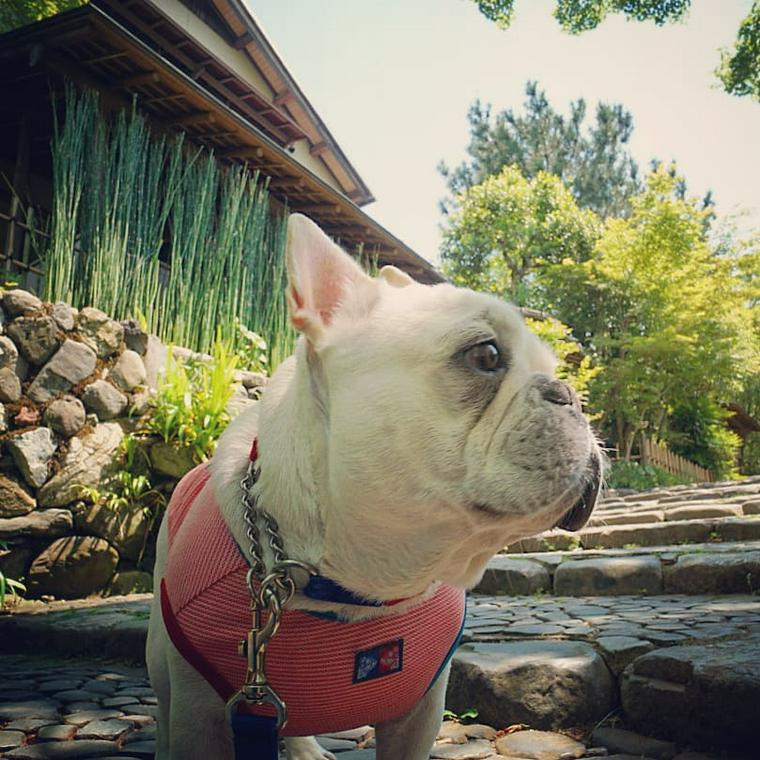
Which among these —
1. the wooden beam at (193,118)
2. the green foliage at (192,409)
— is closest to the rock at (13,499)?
the green foliage at (192,409)

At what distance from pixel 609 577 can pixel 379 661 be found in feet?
11.4

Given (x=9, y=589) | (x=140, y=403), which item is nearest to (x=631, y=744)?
(x=9, y=589)

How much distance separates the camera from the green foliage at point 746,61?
1182 cm

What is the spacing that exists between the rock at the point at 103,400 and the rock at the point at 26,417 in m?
0.42

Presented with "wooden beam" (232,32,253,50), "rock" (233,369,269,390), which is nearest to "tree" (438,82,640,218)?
"wooden beam" (232,32,253,50)

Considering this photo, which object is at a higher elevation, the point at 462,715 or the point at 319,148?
the point at 319,148

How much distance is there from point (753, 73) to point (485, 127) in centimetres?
3107

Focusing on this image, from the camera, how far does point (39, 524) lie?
5.18m

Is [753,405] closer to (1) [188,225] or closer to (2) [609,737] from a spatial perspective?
(1) [188,225]

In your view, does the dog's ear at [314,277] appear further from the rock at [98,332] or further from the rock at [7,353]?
the rock at [98,332]

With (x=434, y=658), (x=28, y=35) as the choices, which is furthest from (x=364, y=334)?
(x=28, y=35)

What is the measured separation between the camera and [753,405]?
32.7 m

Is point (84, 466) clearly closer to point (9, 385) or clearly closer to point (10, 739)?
point (9, 385)

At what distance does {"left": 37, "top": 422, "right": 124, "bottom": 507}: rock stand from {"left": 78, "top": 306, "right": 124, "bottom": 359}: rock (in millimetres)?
726
